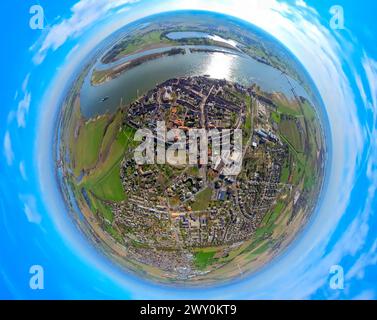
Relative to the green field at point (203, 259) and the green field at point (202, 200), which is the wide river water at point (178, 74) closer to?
the green field at point (202, 200)

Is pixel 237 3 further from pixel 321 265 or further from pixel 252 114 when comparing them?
pixel 321 265

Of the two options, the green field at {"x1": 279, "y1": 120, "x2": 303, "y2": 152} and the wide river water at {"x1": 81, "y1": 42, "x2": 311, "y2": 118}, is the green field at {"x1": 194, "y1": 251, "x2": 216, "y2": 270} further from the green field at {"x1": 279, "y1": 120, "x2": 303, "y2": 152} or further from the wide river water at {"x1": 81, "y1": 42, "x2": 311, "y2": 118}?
the wide river water at {"x1": 81, "y1": 42, "x2": 311, "y2": 118}

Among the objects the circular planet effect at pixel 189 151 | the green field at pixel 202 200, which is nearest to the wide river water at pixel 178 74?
the circular planet effect at pixel 189 151

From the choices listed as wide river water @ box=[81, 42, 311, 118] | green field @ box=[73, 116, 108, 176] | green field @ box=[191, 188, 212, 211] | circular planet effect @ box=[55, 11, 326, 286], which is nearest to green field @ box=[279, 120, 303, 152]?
circular planet effect @ box=[55, 11, 326, 286]

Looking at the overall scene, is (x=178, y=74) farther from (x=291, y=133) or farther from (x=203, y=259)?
(x=203, y=259)

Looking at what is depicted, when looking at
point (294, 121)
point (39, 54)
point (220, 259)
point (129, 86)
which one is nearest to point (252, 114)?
point (294, 121)

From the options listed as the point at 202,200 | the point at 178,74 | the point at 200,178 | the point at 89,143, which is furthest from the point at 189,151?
the point at 89,143
